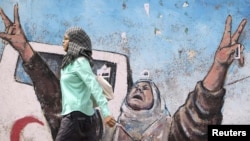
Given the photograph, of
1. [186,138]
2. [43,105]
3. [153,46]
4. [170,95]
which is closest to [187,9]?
[153,46]

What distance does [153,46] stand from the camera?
5.42m

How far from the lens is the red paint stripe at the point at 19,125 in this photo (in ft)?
18.2

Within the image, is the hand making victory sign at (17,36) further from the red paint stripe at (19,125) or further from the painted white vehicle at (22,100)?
the red paint stripe at (19,125)

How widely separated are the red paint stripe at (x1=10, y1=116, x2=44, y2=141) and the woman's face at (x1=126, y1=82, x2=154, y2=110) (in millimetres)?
945

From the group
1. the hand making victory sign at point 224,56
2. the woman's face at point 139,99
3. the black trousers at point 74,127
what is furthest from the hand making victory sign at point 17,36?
the hand making victory sign at point 224,56

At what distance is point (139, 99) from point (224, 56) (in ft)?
3.07

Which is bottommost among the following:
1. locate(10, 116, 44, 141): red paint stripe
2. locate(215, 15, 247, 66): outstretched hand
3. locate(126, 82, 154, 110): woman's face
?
locate(10, 116, 44, 141): red paint stripe

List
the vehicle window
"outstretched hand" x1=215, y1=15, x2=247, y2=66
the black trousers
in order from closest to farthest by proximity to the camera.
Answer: the black trousers, "outstretched hand" x1=215, y1=15, x2=247, y2=66, the vehicle window

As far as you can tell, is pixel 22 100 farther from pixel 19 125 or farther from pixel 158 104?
pixel 158 104

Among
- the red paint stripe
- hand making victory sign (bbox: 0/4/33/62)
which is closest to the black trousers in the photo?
the red paint stripe

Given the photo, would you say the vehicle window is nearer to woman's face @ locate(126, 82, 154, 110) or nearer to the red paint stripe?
woman's face @ locate(126, 82, 154, 110)

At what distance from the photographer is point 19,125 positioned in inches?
219

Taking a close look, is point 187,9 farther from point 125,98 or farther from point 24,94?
point 24,94

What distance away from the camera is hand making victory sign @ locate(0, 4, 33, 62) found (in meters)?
5.59
